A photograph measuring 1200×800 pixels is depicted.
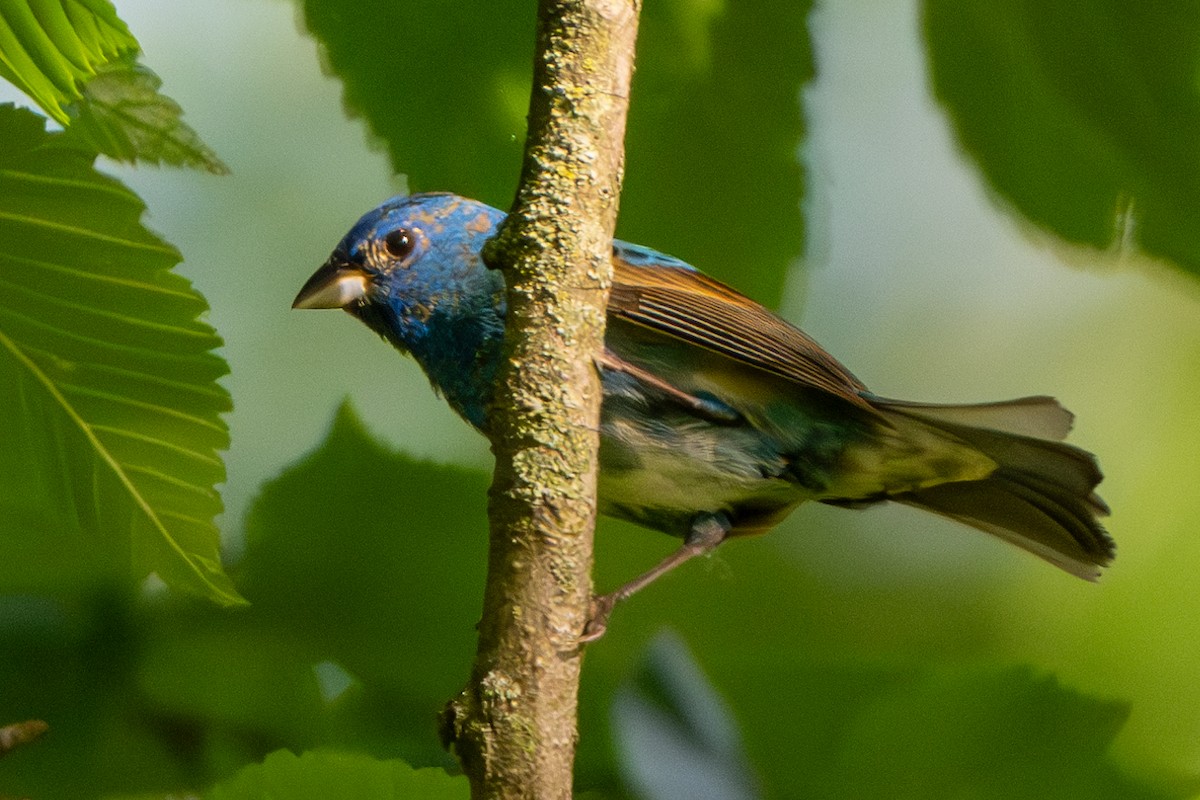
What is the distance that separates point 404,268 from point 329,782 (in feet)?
1.54

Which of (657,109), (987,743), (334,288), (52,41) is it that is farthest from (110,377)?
(987,743)

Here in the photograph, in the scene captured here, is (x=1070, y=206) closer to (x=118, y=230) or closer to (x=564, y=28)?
(x=564, y=28)

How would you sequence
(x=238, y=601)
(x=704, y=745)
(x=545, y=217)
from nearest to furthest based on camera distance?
(x=545, y=217), (x=238, y=601), (x=704, y=745)

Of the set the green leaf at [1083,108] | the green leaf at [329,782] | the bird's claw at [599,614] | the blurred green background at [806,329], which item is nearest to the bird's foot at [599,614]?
the bird's claw at [599,614]

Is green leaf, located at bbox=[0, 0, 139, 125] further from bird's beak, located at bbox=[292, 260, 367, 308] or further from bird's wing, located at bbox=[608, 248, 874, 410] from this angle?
bird's wing, located at bbox=[608, 248, 874, 410]

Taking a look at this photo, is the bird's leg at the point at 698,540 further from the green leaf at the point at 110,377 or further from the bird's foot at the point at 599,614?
the green leaf at the point at 110,377

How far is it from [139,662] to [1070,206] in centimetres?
114

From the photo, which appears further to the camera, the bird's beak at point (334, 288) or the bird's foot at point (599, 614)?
the bird's beak at point (334, 288)

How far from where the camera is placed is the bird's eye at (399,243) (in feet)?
3.07

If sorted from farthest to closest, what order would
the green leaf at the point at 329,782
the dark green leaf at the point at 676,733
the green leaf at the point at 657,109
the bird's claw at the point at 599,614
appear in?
the dark green leaf at the point at 676,733 → the green leaf at the point at 657,109 → the green leaf at the point at 329,782 → the bird's claw at the point at 599,614

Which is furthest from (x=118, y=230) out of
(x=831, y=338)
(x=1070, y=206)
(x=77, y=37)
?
(x=1070, y=206)

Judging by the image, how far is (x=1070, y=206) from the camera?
1.23 m

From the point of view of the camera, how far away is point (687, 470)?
916mm

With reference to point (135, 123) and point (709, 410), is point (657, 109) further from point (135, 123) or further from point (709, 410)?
point (135, 123)
